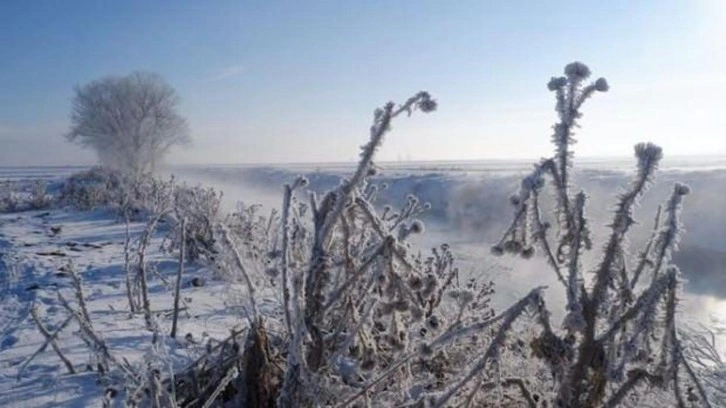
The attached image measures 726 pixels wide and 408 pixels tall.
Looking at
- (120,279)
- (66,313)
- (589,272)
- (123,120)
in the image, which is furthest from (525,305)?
(123,120)

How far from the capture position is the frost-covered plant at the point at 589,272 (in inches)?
47.4

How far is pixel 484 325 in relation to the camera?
1270 millimetres

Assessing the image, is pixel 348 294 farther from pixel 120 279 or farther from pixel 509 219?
pixel 509 219

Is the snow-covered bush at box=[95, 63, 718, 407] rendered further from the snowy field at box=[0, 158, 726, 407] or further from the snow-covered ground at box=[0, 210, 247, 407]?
the snow-covered ground at box=[0, 210, 247, 407]

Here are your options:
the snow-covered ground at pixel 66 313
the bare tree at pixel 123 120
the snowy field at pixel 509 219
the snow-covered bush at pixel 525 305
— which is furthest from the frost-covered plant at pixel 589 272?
the bare tree at pixel 123 120

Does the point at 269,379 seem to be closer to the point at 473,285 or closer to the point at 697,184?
the point at 473,285

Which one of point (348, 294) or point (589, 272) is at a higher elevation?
point (589, 272)

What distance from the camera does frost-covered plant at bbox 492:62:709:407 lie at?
3.95ft

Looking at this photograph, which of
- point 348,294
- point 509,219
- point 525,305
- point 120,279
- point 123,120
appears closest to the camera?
point 525,305

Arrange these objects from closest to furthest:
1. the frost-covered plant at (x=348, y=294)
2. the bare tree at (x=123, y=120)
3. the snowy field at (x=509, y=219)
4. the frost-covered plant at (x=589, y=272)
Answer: the frost-covered plant at (x=589, y=272) < the frost-covered plant at (x=348, y=294) < the snowy field at (x=509, y=219) < the bare tree at (x=123, y=120)

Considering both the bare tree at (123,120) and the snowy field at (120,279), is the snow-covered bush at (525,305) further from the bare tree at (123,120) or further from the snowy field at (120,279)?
the bare tree at (123,120)

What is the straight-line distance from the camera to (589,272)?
134 centimetres

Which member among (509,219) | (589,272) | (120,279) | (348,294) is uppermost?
(589,272)

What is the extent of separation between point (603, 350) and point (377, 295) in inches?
27.2
